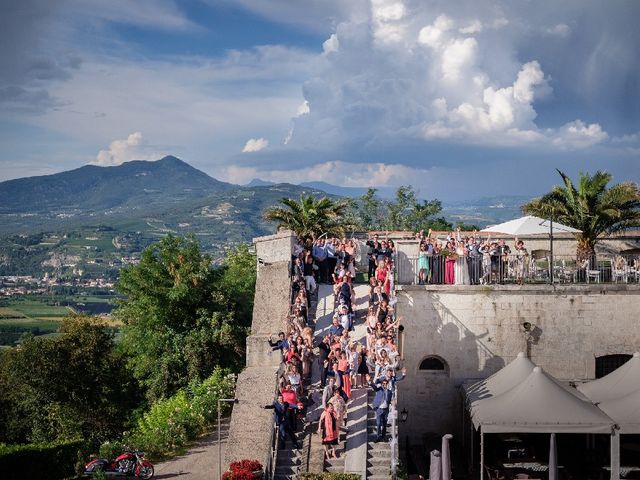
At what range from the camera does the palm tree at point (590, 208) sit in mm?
26013

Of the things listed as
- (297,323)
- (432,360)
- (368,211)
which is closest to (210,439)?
(297,323)

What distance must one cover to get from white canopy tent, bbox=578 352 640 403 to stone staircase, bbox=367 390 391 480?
5932 millimetres

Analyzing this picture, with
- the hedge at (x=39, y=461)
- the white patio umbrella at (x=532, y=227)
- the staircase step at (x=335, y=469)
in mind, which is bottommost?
the hedge at (x=39, y=461)

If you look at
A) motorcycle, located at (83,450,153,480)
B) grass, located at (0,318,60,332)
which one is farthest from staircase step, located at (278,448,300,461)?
grass, located at (0,318,60,332)

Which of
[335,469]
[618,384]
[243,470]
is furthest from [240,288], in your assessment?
[618,384]

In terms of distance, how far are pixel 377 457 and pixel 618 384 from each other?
682 cm

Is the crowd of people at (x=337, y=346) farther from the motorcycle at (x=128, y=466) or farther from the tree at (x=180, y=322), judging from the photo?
the tree at (x=180, y=322)

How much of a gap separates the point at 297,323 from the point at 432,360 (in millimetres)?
5213

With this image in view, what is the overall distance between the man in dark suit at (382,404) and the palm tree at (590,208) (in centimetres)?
1125

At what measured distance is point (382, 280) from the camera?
869 inches

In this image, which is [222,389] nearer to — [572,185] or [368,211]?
[572,185]

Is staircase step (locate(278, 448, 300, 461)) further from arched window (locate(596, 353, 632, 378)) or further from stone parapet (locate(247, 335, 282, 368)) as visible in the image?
arched window (locate(596, 353, 632, 378))

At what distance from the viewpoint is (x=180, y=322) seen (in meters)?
26.9

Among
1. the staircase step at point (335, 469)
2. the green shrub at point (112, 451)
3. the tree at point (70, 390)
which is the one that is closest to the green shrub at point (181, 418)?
the green shrub at point (112, 451)
